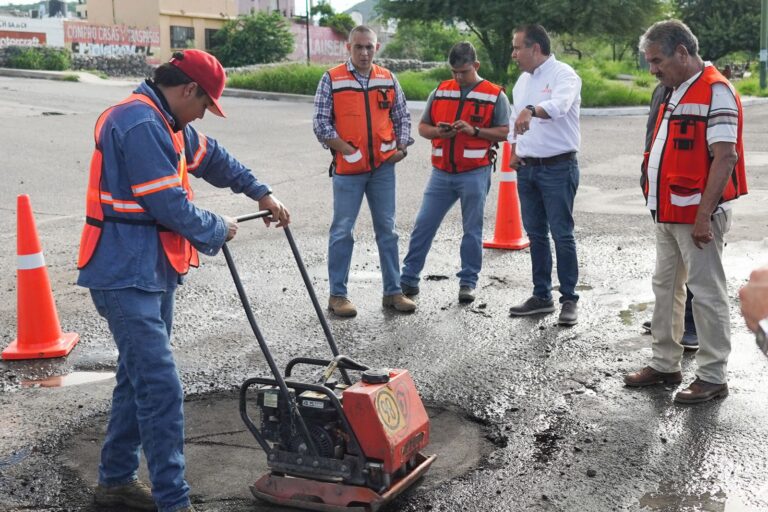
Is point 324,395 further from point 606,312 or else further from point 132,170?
point 606,312

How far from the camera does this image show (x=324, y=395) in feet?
12.8

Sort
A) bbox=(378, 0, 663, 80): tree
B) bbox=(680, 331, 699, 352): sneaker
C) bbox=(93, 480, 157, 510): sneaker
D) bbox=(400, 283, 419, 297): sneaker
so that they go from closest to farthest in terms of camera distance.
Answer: bbox=(93, 480, 157, 510): sneaker → bbox=(680, 331, 699, 352): sneaker → bbox=(400, 283, 419, 297): sneaker → bbox=(378, 0, 663, 80): tree

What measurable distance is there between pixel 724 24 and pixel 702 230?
4438 cm

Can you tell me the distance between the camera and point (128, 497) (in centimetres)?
400

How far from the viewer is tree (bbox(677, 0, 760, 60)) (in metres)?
44.9

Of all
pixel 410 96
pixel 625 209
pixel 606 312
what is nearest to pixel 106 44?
pixel 410 96

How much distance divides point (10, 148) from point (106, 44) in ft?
114

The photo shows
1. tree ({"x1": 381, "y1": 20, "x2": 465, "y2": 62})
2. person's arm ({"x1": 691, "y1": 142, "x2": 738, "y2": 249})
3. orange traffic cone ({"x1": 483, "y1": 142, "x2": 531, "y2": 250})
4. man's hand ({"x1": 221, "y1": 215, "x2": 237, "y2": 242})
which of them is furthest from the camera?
tree ({"x1": 381, "y1": 20, "x2": 465, "y2": 62})

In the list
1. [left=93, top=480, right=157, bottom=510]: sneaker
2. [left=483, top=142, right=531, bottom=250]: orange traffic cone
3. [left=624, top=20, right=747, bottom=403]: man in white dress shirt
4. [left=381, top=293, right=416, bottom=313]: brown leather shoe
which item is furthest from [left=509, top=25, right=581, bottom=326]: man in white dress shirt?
[left=93, top=480, right=157, bottom=510]: sneaker

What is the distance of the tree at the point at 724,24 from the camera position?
4491cm

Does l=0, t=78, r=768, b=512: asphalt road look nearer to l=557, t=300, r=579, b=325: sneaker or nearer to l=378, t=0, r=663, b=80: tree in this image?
l=557, t=300, r=579, b=325: sneaker

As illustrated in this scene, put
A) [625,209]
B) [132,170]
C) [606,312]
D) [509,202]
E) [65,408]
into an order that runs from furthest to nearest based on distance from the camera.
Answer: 1. [625,209]
2. [509,202]
3. [606,312]
4. [65,408]
5. [132,170]

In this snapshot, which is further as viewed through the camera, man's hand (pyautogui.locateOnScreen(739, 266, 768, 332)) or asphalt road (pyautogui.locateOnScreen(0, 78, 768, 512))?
asphalt road (pyautogui.locateOnScreen(0, 78, 768, 512))

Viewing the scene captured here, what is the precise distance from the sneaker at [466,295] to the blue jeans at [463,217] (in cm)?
4
